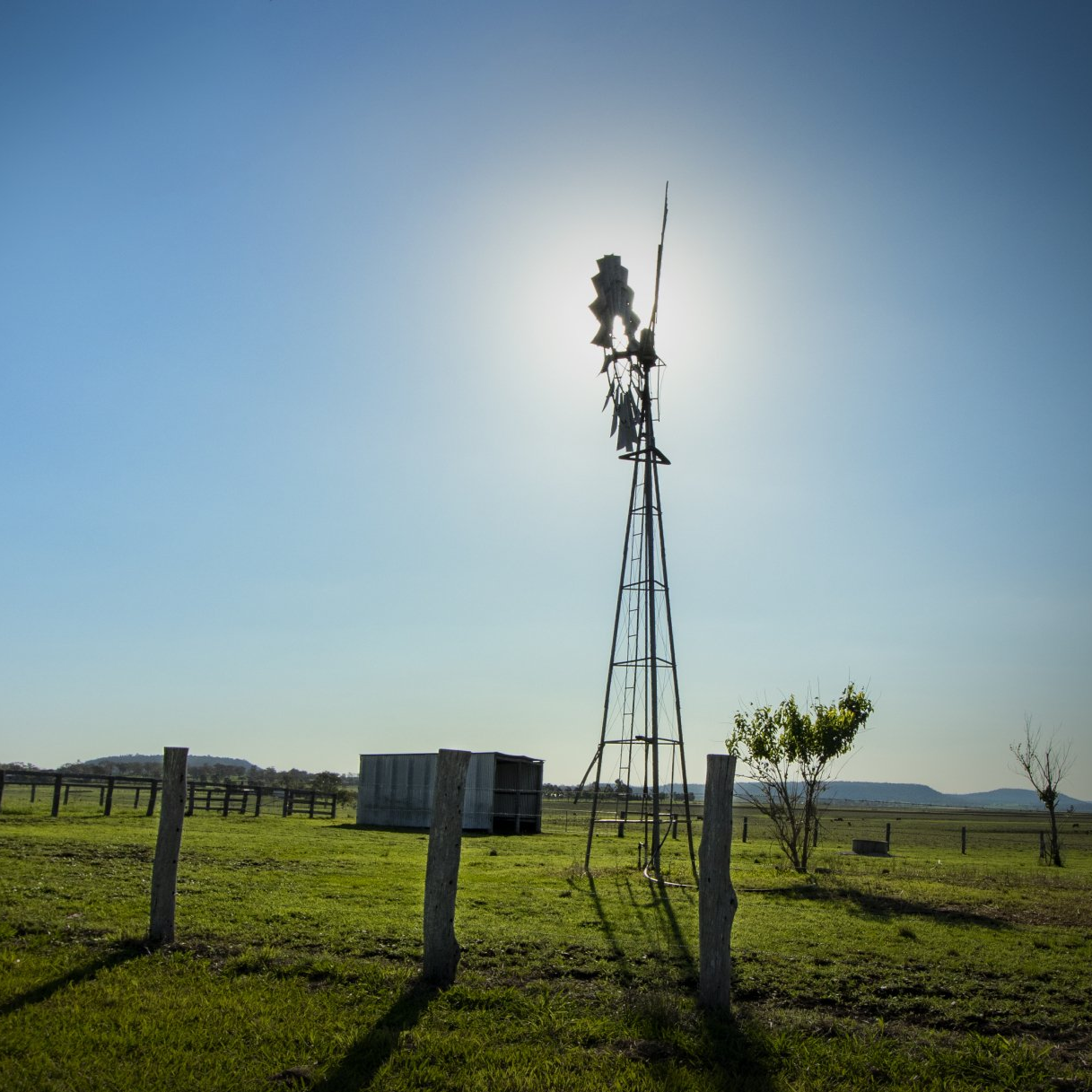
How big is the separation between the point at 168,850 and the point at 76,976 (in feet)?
5.52

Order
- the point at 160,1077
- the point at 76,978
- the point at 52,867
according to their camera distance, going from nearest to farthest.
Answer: the point at 160,1077 → the point at 76,978 → the point at 52,867

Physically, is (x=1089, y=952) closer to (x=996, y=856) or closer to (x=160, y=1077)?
(x=160, y=1077)

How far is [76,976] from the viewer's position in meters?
7.74

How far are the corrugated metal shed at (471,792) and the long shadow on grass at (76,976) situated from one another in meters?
23.7

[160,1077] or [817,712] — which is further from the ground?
[817,712]

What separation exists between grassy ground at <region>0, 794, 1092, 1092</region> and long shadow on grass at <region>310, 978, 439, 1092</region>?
2cm

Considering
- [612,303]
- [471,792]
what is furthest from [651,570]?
[471,792]

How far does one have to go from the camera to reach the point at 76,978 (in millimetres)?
7684

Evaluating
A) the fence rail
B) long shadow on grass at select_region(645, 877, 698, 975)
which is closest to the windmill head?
long shadow on grass at select_region(645, 877, 698, 975)

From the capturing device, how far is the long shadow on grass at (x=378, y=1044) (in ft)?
18.6

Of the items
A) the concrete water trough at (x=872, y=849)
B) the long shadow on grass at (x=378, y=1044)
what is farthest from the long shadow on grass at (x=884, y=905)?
the concrete water trough at (x=872, y=849)

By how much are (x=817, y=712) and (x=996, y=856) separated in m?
14.1

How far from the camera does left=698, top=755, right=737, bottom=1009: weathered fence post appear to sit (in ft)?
24.4

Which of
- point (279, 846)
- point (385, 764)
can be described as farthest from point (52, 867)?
point (385, 764)
